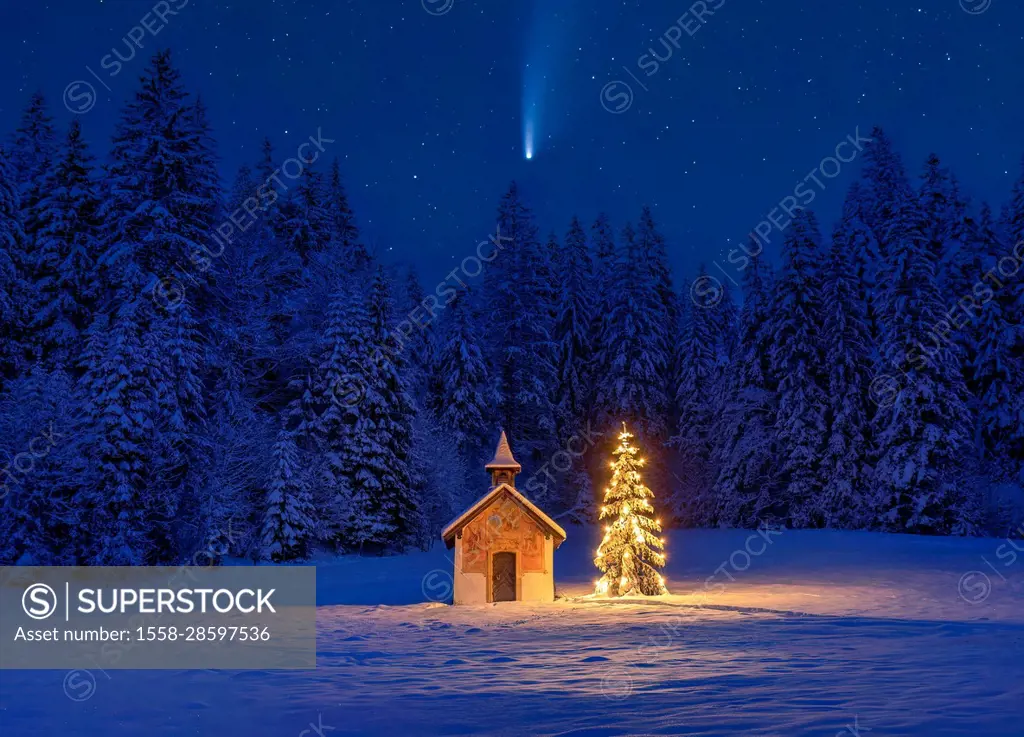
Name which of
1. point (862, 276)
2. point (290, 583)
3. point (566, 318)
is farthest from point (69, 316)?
point (862, 276)

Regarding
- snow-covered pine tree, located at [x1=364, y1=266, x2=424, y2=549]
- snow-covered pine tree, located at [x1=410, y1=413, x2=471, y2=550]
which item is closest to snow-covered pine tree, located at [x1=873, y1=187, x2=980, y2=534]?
snow-covered pine tree, located at [x1=410, y1=413, x2=471, y2=550]

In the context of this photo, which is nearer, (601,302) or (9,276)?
(9,276)

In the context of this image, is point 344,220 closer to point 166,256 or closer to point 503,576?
point 166,256

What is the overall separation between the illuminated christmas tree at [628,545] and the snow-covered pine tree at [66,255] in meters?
20.4

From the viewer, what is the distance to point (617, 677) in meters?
10.6

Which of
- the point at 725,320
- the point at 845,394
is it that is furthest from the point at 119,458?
the point at 725,320

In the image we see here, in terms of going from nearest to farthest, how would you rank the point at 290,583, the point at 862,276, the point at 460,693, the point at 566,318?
1. the point at 460,693
2. the point at 290,583
3. the point at 862,276
4. the point at 566,318

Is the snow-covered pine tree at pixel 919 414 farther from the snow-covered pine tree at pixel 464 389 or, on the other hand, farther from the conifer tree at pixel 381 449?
the conifer tree at pixel 381 449

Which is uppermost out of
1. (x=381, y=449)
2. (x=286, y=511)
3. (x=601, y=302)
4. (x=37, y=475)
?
(x=601, y=302)

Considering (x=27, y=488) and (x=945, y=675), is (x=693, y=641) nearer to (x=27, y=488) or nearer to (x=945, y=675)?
(x=945, y=675)

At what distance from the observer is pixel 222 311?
29.5 meters

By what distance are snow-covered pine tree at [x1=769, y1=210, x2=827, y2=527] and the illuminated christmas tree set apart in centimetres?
1652

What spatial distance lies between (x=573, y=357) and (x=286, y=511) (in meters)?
21.8

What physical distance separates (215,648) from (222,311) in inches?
713
